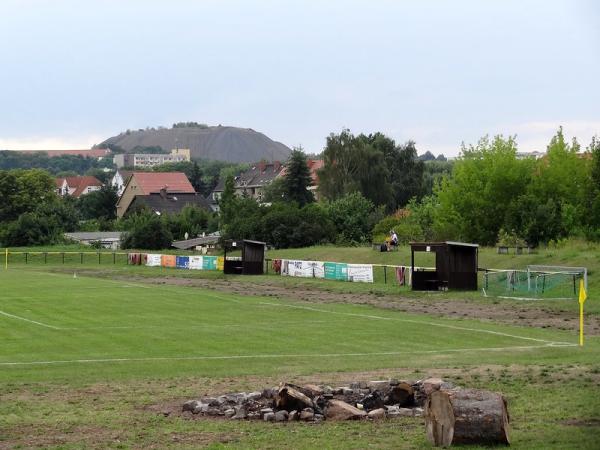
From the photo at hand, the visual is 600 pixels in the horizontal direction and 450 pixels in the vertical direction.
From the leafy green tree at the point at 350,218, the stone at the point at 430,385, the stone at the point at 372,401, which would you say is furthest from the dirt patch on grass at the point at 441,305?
the leafy green tree at the point at 350,218

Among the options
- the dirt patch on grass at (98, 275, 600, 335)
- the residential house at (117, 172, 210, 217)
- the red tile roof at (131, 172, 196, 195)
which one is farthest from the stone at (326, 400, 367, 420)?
the red tile roof at (131, 172, 196, 195)

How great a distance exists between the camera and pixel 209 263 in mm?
85188

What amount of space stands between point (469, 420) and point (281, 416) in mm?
3864

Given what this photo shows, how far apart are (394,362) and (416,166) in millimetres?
124321

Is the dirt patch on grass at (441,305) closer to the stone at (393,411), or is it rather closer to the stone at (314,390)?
the stone at (314,390)

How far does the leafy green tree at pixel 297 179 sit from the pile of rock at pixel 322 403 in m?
113

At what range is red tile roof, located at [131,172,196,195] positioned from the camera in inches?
7510

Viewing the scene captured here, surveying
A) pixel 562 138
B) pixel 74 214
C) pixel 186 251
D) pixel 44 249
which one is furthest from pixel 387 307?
pixel 74 214

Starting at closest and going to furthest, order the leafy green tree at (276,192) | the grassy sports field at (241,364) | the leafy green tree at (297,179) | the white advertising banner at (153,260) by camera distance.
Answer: the grassy sports field at (241,364) → the white advertising banner at (153,260) → the leafy green tree at (297,179) → the leafy green tree at (276,192)

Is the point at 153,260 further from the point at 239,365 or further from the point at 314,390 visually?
Answer: the point at 314,390

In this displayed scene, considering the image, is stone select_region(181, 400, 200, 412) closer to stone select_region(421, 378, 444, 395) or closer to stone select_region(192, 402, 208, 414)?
stone select_region(192, 402, 208, 414)

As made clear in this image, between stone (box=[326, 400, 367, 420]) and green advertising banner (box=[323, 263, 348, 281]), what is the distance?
48864 mm

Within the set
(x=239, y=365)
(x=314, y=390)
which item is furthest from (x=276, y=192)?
(x=314, y=390)

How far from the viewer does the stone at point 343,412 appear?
17562 millimetres
